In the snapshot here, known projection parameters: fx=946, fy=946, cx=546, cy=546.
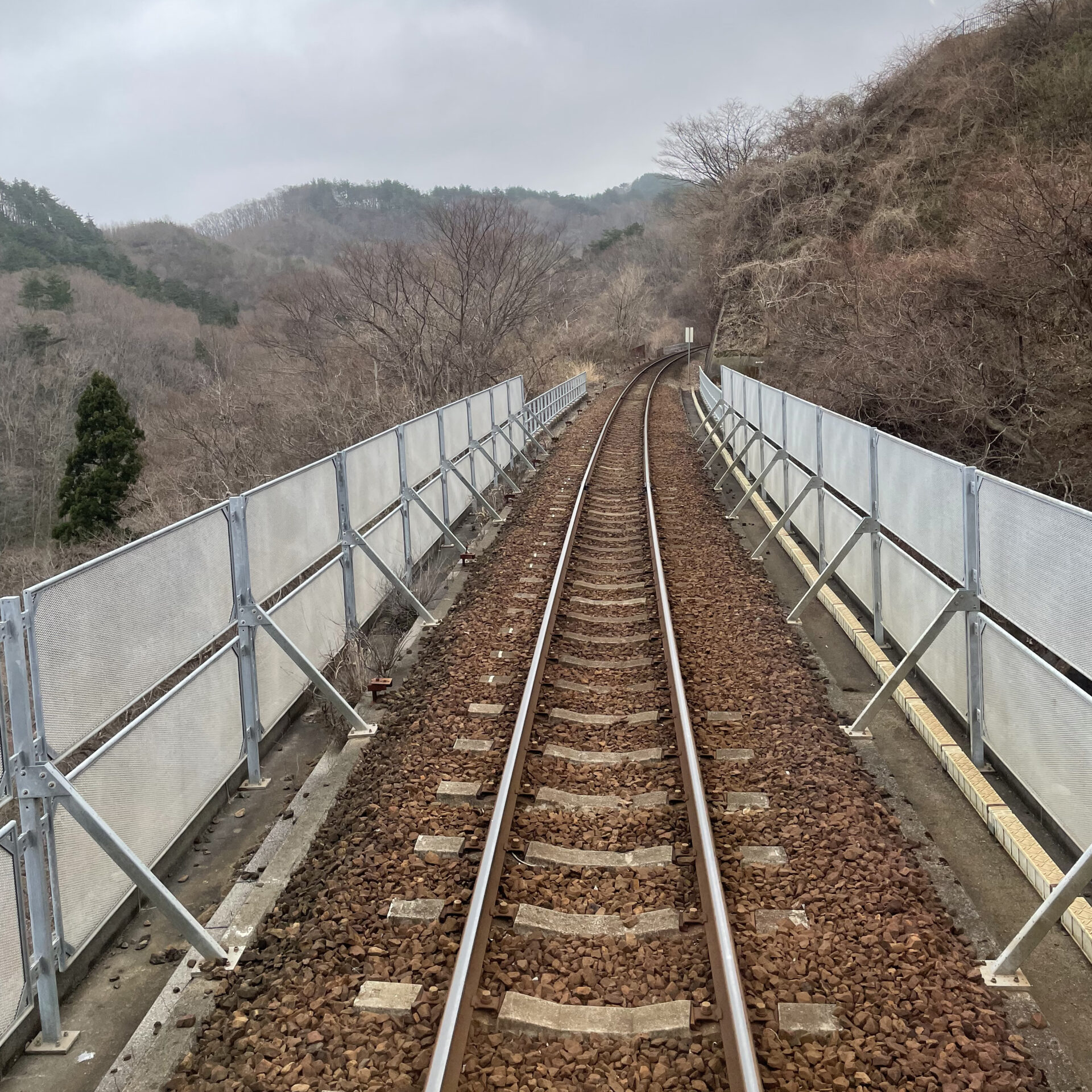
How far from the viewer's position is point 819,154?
34875 millimetres

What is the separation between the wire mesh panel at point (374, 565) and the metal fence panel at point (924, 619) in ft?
15.4

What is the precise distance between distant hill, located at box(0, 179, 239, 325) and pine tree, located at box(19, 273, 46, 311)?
8.02m

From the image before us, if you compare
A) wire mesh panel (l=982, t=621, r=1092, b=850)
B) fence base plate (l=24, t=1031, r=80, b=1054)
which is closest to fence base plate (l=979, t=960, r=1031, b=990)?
wire mesh panel (l=982, t=621, r=1092, b=850)

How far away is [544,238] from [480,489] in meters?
21.8

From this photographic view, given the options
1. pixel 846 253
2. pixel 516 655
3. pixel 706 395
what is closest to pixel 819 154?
pixel 846 253

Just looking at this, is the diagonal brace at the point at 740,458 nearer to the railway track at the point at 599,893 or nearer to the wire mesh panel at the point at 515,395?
the wire mesh panel at the point at 515,395

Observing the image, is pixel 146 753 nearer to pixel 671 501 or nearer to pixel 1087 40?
pixel 671 501

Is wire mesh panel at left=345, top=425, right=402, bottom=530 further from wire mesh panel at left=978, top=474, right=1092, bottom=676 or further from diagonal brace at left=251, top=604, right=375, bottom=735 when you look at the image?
wire mesh panel at left=978, top=474, right=1092, bottom=676

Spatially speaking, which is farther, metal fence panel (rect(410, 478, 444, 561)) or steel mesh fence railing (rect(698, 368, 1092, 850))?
metal fence panel (rect(410, 478, 444, 561))

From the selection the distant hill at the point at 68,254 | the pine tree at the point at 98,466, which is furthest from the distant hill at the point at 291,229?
the pine tree at the point at 98,466

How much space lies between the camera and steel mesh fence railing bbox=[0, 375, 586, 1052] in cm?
397

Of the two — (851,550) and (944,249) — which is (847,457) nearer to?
(851,550)

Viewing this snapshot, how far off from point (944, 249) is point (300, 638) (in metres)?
19.6

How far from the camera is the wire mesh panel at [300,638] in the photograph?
258 inches
